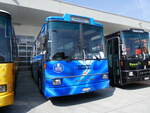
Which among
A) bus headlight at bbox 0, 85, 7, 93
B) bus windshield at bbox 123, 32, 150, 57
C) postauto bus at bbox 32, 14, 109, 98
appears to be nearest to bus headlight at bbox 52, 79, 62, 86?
postauto bus at bbox 32, 14, 109, 98

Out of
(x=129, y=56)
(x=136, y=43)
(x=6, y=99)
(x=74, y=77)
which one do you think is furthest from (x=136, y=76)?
(x=6, y=99)

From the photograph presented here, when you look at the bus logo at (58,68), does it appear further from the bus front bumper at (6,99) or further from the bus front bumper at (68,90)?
the bus front bumper at (6,99)

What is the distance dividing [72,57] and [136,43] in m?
3.35

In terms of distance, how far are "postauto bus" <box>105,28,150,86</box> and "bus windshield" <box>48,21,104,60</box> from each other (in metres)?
1.36

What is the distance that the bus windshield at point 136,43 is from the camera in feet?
18.2

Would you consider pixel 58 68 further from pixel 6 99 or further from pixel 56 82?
pixel 6 99

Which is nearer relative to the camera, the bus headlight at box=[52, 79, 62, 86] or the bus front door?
the bus headlight at box=[52, 79, 62, 86]

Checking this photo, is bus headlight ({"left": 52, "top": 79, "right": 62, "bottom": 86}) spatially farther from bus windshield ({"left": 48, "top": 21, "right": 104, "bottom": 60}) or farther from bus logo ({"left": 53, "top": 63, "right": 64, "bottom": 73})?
bus windshield ({"left": 48, "top": 21, "right": 104, "bottom": 60})

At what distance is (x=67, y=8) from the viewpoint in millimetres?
12336

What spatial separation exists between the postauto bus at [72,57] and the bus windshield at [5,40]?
1.02 m

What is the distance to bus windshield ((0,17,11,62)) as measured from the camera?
3.14 metres

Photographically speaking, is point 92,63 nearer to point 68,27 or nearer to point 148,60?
point 68,27

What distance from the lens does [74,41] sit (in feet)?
13.6

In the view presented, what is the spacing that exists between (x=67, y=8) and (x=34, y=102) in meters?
9.96
